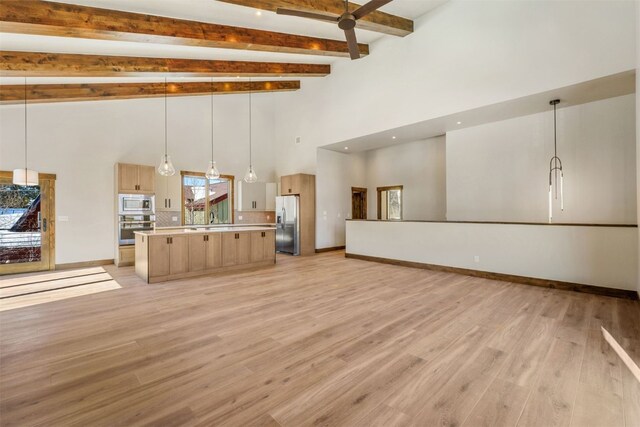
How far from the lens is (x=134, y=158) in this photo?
7051 mm

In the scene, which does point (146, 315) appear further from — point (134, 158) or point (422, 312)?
point (134, 158)

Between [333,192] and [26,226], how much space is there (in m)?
7.08

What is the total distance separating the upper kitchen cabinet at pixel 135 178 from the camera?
21.2ft

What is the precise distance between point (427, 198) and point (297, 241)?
403cm

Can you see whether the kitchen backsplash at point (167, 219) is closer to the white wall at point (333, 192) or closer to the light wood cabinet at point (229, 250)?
the light wood cabinet at point (229, 250)

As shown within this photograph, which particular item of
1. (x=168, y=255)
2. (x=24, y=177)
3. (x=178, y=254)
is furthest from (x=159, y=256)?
(x=24, y=177)

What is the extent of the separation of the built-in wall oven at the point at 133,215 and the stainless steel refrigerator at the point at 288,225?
10.7 ft

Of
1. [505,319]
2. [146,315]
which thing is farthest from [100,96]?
[505,319]

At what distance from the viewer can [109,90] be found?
20.1 ft

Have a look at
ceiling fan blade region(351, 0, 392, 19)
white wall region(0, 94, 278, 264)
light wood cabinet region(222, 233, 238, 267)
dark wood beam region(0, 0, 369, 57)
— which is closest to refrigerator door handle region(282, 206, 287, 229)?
light wood cabinet region(222, 233, 238, 267)

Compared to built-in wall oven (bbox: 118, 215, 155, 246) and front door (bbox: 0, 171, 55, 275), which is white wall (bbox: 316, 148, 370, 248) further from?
→ front door (bbox: 0, 171, 55, 275)

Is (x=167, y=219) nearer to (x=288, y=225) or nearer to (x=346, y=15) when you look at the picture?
(x=288, y=225)

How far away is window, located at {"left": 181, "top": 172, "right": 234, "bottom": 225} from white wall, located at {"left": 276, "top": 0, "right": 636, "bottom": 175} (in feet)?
11.5

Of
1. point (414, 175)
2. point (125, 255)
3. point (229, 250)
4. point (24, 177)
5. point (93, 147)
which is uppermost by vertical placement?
point (93, 147)
